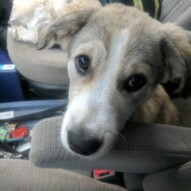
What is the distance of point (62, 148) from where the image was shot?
0.79m

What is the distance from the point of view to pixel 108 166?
0.89 meters

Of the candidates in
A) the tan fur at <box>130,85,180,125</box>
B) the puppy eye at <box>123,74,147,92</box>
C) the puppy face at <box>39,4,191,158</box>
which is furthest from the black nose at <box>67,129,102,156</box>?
the tan fur at <box>130,85,180,125</box>

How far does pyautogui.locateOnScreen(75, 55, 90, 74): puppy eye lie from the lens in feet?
2.98

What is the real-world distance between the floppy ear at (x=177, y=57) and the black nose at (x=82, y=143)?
0.34 meters

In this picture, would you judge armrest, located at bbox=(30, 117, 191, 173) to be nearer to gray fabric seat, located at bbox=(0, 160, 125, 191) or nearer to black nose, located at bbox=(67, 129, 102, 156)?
black nose, located at bbox=(67, 129, 102, 156)

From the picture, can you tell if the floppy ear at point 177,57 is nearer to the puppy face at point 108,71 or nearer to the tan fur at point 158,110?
the puppy face at point 108,71

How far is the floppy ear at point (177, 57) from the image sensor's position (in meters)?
0.95

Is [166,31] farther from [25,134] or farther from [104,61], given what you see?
[25,134]

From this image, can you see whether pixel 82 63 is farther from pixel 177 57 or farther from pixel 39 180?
pixel 39 180

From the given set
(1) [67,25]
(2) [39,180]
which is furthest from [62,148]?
(1) [67,25]

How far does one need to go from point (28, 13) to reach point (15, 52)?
194 millimetres

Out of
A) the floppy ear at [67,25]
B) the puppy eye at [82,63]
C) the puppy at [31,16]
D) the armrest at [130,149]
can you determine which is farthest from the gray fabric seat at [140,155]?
the puppy at [31,16]

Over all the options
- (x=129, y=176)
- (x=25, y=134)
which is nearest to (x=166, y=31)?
(x=129, y=176)

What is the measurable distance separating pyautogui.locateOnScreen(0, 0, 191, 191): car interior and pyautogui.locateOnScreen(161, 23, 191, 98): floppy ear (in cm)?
15
